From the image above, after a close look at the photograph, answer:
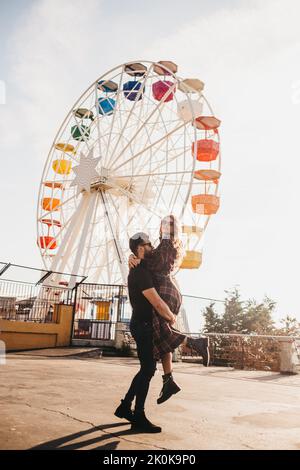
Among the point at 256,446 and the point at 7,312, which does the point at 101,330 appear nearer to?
the point at 7,312

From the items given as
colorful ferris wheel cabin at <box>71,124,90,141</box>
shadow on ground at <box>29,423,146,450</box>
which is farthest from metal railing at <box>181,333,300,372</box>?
colorful ferris wheel cabin at <box>71,124,90,141</box>

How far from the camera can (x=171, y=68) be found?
2228 cm

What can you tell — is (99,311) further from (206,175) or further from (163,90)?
(163,90)

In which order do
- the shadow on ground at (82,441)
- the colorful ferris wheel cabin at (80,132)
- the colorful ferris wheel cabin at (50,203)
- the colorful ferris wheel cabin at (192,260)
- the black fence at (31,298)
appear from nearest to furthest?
the shadow on ground at (82,441) < the black fence at (31,298) < the colorful ferris wheel cabin at (192,260) < the colorful ferris wheel cabin at (50,203) < the colorful ferris wheel cabin at (80,132)

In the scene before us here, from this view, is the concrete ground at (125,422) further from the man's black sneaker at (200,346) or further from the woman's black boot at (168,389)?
the man's black sneaker at (200,346)

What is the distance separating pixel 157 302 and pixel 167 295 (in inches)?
9.3

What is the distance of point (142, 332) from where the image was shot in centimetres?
361

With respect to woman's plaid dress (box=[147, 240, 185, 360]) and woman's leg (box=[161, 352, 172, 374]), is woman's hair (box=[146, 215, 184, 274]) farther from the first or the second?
woman's leg (box=[161, 352, 172, 374])

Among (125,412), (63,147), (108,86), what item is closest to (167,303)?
(125,412)

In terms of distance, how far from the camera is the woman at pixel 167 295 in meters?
3.64

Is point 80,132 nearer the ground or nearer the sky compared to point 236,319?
nearer the sky

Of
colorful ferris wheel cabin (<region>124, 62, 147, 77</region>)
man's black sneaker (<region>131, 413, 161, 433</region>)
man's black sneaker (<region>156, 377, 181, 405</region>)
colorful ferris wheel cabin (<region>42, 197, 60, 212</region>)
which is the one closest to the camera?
man's black sneaker (<region>131, 413, 161, 433</region>)

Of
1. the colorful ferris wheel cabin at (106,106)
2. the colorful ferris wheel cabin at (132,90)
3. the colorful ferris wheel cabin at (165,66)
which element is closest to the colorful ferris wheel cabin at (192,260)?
the colorful ferris wheel cabin at (132,90)

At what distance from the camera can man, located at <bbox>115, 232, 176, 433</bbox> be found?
3510 mm
